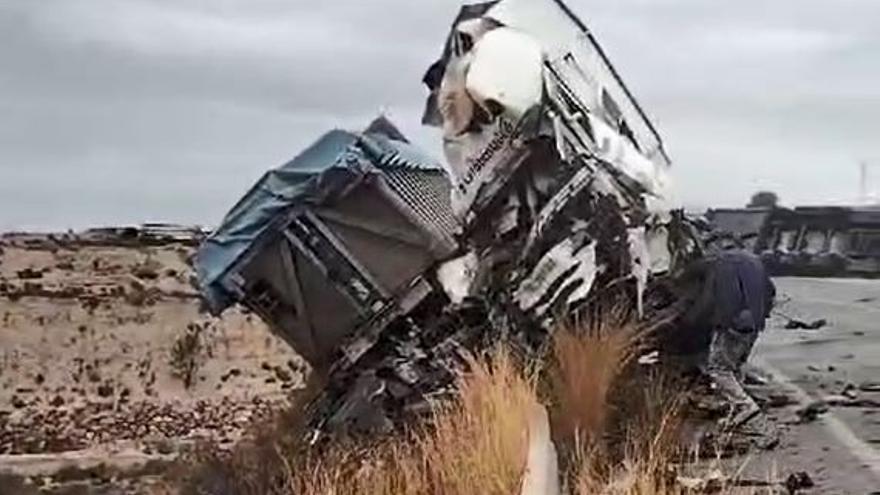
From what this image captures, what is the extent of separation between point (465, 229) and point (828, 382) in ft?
18.2

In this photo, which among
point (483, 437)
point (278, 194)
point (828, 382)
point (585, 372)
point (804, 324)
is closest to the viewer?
point (483, 437)

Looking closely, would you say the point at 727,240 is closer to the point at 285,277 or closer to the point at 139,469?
the point at 285,277

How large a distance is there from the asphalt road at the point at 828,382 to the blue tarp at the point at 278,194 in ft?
14.2

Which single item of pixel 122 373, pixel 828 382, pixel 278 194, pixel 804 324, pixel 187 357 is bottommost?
pixel 828 382

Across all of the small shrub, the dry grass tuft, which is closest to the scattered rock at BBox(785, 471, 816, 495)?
the dry grass tuft

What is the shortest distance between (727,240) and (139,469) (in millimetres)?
7141

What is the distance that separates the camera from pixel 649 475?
8523 mm

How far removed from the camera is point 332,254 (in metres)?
15.1

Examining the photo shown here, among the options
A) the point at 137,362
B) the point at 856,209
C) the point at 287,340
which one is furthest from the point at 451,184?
the point at 856,209

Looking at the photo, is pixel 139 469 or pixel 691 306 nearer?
pixel 691 306

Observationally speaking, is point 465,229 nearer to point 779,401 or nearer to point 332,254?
point 332,254

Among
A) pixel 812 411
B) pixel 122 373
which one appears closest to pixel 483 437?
pixel 812 411

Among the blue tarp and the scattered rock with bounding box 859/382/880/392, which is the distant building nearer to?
the scattered rock with bounding box 859/382/880/392

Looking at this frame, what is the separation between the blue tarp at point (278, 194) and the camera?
50.0ft
